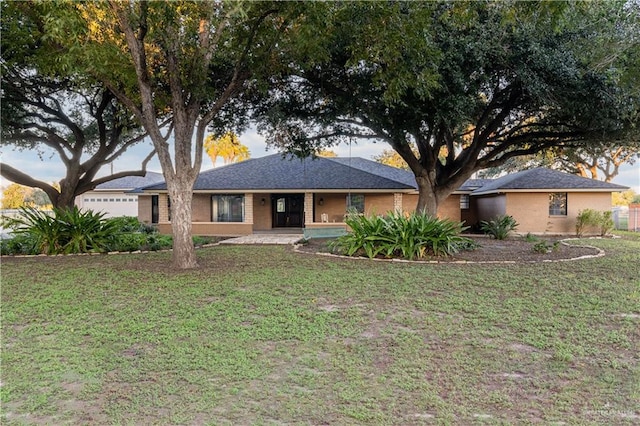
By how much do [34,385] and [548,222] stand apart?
2293 cm

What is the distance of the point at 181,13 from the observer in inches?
357

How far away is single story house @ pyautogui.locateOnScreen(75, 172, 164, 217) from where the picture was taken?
2773 cm

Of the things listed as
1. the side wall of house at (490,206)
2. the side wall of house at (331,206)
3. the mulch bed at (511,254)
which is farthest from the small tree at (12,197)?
the side wall of house at (490,206)

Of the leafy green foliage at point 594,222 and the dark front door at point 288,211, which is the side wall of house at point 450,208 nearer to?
the leafy green foliage at point 594,222

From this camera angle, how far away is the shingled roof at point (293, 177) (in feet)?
67.7

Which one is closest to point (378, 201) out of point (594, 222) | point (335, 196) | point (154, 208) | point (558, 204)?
point (335, 196)

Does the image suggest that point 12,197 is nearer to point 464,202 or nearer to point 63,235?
point 63,235

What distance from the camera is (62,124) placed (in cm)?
1834

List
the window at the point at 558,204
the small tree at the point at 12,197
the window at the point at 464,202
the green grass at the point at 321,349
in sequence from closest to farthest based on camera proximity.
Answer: the green grass at the point at 321,349 → the window at the point at 558,204 → the window at the point at 464,202 → the small tree at the point at 12,197

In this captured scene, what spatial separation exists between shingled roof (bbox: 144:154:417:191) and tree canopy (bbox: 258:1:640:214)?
11.0 ft

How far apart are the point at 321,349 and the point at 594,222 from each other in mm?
20525

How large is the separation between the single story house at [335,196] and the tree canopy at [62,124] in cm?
361

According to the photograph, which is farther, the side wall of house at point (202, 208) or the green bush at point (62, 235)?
the side wall of house at point (202, 208)

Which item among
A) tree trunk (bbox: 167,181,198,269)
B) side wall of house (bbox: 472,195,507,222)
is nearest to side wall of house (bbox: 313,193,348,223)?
side wall of house (bbox: 472,195,507,222)
